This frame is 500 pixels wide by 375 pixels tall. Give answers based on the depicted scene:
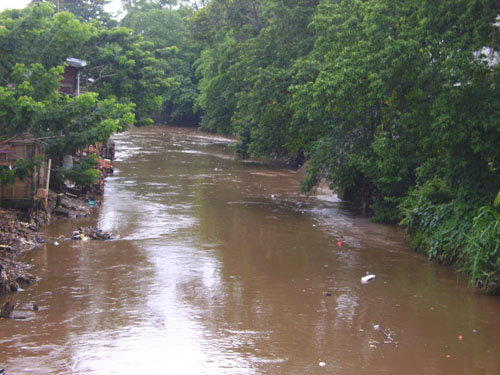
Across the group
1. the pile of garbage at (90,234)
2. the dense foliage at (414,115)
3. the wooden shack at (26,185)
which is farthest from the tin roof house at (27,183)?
the dense foliage at (414,115)

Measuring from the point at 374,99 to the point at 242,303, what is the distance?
7.97 meters

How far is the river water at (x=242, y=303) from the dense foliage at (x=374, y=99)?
1.38 metres

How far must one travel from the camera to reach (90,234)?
14984mm

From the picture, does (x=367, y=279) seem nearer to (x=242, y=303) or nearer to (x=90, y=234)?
(x=242, y=303)

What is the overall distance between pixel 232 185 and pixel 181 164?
6959 mm

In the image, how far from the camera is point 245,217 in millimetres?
18516

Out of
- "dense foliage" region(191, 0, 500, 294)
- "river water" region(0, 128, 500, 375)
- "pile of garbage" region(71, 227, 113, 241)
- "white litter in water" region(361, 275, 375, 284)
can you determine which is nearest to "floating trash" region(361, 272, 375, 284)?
"white litter in water" region(361, 275, 375, 284)

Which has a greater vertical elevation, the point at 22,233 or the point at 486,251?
the point at 486,251

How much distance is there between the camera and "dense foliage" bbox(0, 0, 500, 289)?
12336 mm

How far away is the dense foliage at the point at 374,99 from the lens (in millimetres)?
12336

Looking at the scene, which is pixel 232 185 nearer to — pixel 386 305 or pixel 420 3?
pixel 420 3

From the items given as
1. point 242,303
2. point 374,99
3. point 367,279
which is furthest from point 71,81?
point 367,279

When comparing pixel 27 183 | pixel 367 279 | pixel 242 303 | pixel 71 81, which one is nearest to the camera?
pixel 242 303

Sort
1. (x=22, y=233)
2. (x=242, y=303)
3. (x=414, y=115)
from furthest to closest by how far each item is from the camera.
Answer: (x=414, y=115), (x=22, y=233), (x=242, y=303)
